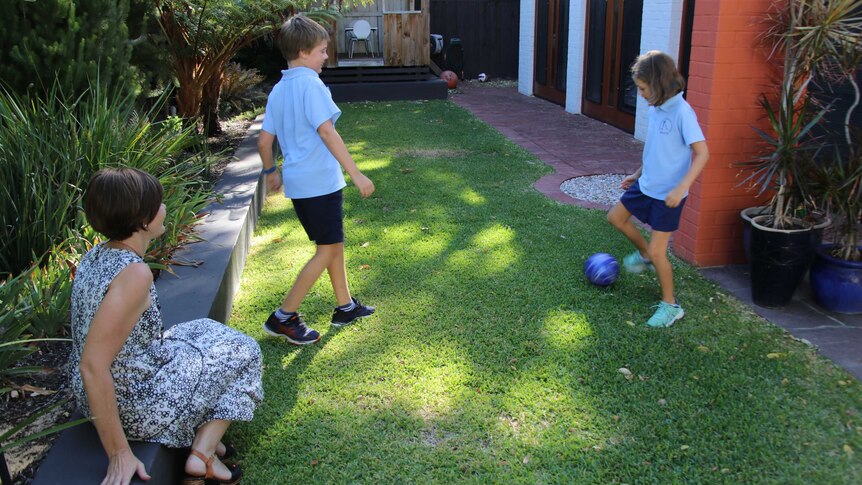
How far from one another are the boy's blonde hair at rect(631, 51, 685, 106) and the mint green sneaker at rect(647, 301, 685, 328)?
118 cm

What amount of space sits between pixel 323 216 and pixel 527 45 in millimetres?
12672

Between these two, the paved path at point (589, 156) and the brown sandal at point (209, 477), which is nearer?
the brown sandal at point (209, 477)

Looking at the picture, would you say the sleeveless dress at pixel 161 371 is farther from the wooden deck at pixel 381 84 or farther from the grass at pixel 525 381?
the wooden deck at pixel 381 84

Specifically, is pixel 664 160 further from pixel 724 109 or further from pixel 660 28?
pixel 660 28

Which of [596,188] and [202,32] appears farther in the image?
[202,32]

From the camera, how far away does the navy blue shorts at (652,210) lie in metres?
3.88

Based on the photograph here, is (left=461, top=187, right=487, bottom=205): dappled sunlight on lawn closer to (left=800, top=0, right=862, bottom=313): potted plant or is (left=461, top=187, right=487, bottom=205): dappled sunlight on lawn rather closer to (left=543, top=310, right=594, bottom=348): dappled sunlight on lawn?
(left=543, top=310, right=594, bottom=348): dappled sunlight on lawn

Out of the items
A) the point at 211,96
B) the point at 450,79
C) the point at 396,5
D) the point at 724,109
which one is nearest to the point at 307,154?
the point at 724,109

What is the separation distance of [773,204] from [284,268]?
3238mm

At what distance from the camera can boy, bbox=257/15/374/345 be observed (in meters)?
3.41

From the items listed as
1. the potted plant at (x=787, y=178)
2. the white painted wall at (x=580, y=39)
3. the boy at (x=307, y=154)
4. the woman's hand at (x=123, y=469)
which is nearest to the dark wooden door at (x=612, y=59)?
the white painted wall at (x=580, y=39)

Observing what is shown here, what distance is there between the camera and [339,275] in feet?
12.7

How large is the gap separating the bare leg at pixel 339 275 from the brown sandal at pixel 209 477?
142 cm

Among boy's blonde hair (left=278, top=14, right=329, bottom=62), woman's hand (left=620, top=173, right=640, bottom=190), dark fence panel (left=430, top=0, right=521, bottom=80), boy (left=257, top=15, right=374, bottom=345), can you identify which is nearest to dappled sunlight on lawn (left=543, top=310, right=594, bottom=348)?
woman's hand (left=620, top=173, right=640, bottom=190)
